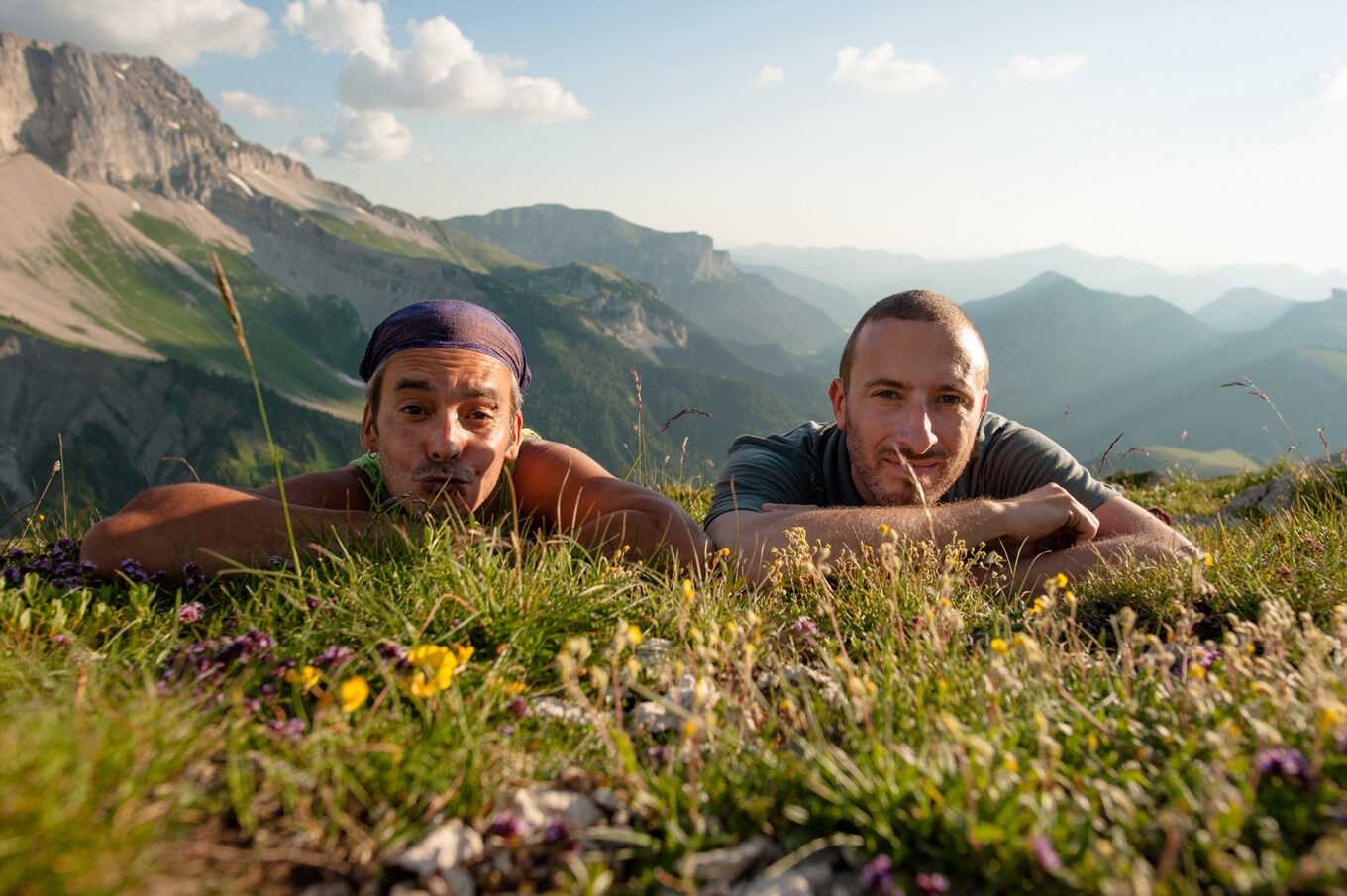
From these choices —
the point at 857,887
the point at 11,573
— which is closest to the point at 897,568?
the point at 857,887

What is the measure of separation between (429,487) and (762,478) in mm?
2722

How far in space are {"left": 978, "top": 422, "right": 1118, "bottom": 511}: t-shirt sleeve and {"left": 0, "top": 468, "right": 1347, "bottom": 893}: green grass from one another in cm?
263

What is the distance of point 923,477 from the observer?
609cm

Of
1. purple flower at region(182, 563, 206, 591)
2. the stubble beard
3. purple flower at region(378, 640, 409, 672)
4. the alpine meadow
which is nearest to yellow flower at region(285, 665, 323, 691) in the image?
the alpine meadow

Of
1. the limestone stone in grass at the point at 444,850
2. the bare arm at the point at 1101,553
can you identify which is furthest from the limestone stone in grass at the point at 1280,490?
the limestone stone in grass at the point at 444,850

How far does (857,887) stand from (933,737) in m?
0.51

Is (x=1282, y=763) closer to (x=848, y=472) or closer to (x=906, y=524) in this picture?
(x=906, y=524)

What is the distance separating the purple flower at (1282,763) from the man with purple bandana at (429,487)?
296cm

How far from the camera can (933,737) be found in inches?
93.4

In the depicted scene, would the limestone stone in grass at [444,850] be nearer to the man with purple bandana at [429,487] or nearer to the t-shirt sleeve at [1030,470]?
the man with purple bandana at [429,487]

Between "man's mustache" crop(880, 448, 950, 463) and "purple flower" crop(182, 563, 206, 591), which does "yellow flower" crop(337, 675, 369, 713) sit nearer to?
"purple flower" crop(182, 563, 206, 591)

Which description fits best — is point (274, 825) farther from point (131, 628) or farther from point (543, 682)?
point (131, 628)

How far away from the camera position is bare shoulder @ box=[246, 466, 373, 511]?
542 centimetres

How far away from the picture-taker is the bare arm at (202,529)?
→ 14.1 feet
